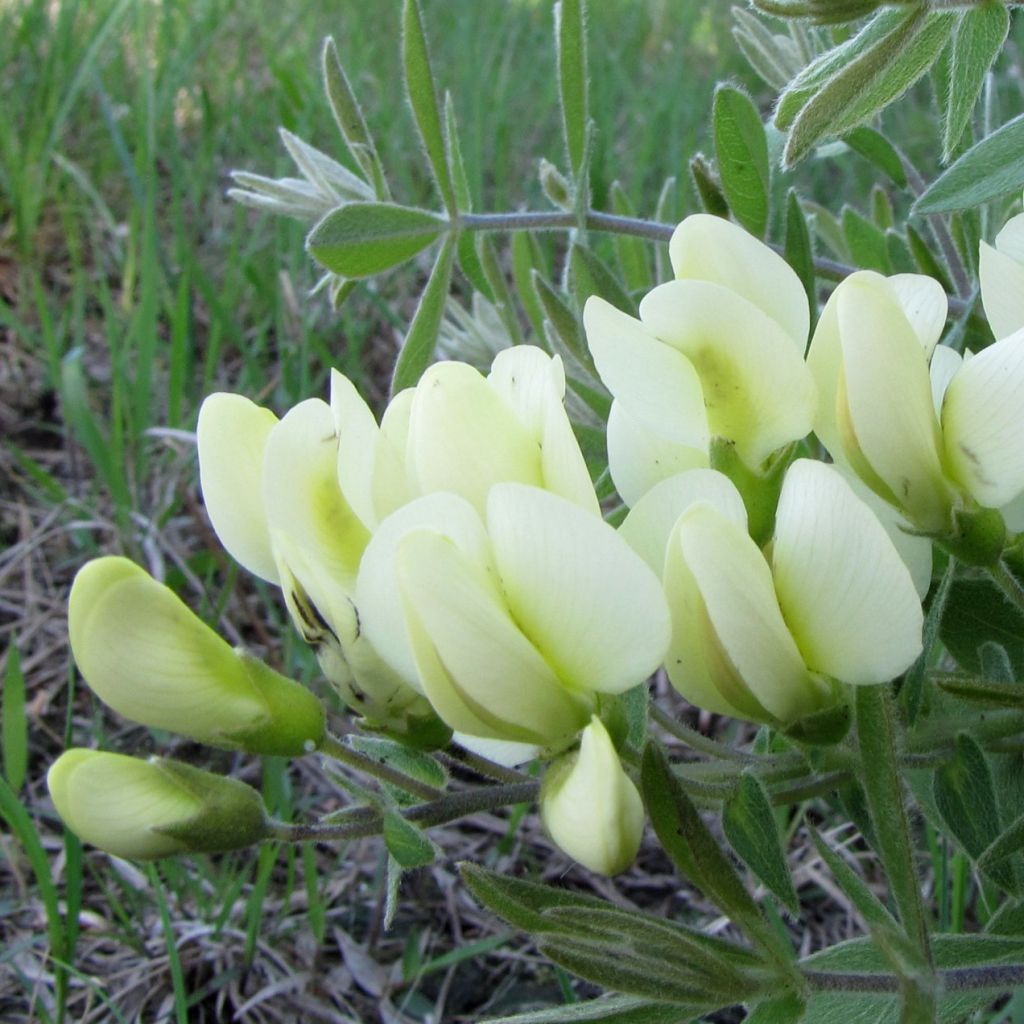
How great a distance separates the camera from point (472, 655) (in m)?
0.51

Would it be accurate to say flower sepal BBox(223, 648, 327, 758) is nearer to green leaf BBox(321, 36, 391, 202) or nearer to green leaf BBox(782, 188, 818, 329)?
green leaf BBox(782, 188, 818, 329)

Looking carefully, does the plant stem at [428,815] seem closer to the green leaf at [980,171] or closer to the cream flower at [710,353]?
the cream flower at [710,353]

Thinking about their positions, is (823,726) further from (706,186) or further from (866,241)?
(866,241)

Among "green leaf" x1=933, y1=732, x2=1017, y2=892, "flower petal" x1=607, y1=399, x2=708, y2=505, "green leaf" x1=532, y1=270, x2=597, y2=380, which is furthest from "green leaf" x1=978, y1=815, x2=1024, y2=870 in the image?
"green leaf" x1=532, y1=270, x2=597, y2=380

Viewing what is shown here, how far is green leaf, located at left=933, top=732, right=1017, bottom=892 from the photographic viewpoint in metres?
0.69

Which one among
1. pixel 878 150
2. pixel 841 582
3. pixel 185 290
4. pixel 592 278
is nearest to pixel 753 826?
pixel 841 582

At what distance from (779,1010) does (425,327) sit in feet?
2.02

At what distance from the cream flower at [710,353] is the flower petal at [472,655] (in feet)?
0.36

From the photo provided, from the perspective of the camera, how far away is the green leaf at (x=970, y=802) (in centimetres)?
69

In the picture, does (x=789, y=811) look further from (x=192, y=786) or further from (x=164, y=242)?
(x=164, y=242)

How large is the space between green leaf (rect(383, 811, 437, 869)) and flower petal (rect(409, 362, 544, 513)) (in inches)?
6.0

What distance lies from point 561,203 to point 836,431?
63 cm

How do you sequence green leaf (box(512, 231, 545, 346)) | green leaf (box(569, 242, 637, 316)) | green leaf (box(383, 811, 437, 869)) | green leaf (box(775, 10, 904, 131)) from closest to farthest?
green leaf (box(383, 811, 437, 869)) → green leaf (box(775, 10, 904, 131)) → green leaf (box(569, 242, 637, 316)) → green leaf (box(512, 231, 545, 346))

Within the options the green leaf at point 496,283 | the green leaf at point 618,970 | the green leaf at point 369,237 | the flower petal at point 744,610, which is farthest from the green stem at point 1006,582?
the green leaf at point 496,283
